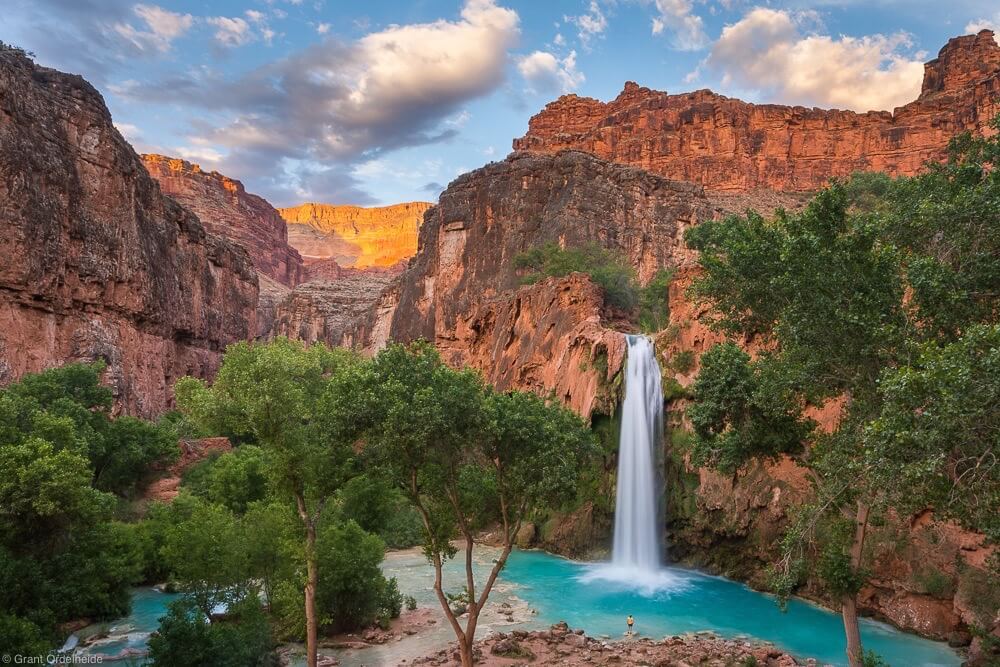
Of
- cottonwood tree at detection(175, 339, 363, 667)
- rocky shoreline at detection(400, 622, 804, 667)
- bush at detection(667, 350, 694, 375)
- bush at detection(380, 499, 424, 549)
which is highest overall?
bush at detection(667, 350, 694, 375)

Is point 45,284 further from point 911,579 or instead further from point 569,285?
point 911,579

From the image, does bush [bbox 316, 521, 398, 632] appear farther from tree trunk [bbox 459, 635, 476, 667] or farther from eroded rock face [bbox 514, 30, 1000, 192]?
eroded rock face [bbox 514, 30, 1000, 192]

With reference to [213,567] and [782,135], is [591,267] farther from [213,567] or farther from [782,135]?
[782,135]

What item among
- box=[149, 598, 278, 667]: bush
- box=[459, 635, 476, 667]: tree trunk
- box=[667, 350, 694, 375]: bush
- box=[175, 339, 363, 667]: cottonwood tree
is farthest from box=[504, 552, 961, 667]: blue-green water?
box=[175, 339, 363, 667]: cottonwood tree

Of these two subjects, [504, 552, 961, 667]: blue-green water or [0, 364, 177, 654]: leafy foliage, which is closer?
[0, 364, 177, 654]: leafy foliage

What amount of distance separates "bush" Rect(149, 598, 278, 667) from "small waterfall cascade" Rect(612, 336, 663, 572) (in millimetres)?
16765

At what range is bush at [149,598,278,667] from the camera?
450 inches

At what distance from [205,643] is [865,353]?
1319 centimetres

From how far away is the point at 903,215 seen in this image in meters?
11.5

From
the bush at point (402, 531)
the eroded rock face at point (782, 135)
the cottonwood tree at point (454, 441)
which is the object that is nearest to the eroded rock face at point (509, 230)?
the bush at point (402, 531)

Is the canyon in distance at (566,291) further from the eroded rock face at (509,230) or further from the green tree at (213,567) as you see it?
the green tree at (213,567)

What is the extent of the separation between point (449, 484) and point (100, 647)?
11.7 meters

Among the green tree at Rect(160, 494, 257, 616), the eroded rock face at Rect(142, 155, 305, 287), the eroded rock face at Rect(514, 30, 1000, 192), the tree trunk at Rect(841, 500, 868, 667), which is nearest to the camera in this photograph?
the tree trunk at Rect(841, 500, 868, 667)

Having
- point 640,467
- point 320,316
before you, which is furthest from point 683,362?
point 320,316
